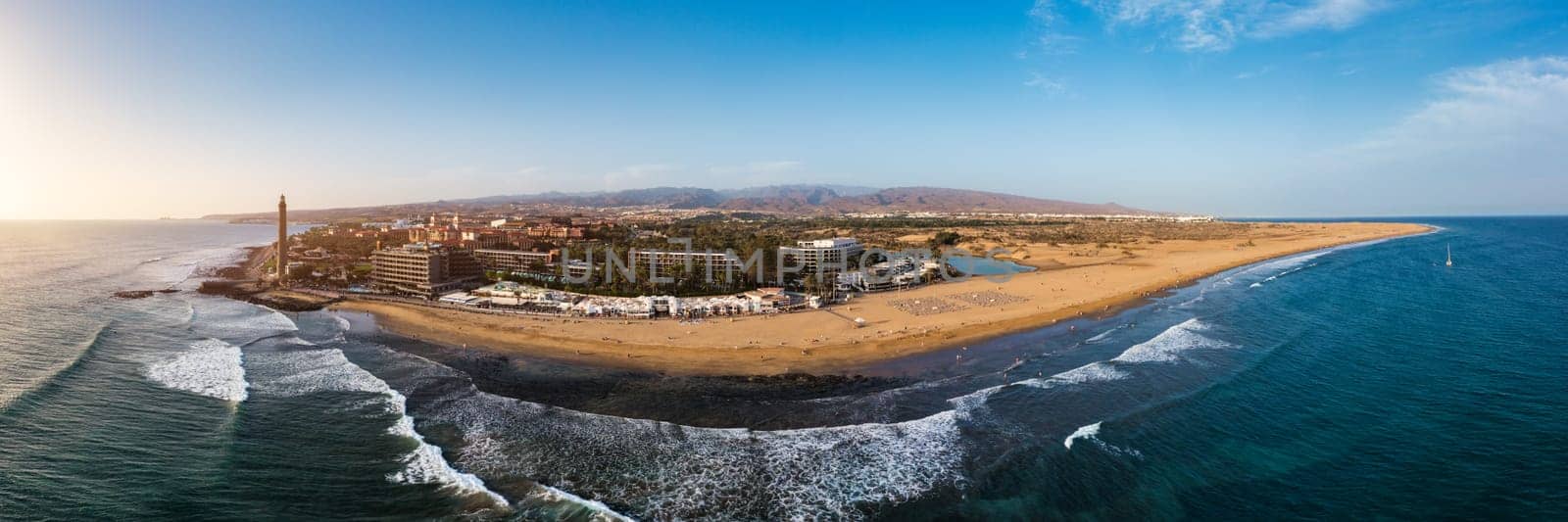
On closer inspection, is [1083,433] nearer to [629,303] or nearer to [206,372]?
[629,303]

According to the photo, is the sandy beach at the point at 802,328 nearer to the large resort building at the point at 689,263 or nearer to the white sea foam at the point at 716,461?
the white sea foam at the point at 716,461

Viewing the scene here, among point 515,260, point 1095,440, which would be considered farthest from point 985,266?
point 1095,440

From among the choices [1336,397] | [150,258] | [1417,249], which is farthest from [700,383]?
[1417,249]

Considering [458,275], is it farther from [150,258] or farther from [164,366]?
[150,258]

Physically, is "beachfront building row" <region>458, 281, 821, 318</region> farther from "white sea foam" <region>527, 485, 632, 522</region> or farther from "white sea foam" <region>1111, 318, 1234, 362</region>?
"white sea foam" <region>527, 485, 632, 522</region>

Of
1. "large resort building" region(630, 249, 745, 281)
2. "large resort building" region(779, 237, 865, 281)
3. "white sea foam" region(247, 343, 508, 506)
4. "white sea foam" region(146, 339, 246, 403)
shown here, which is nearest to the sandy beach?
"white sea foam" region(247, 343, 508, 506)

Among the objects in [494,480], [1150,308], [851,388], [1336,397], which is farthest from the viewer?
[1150,308]
